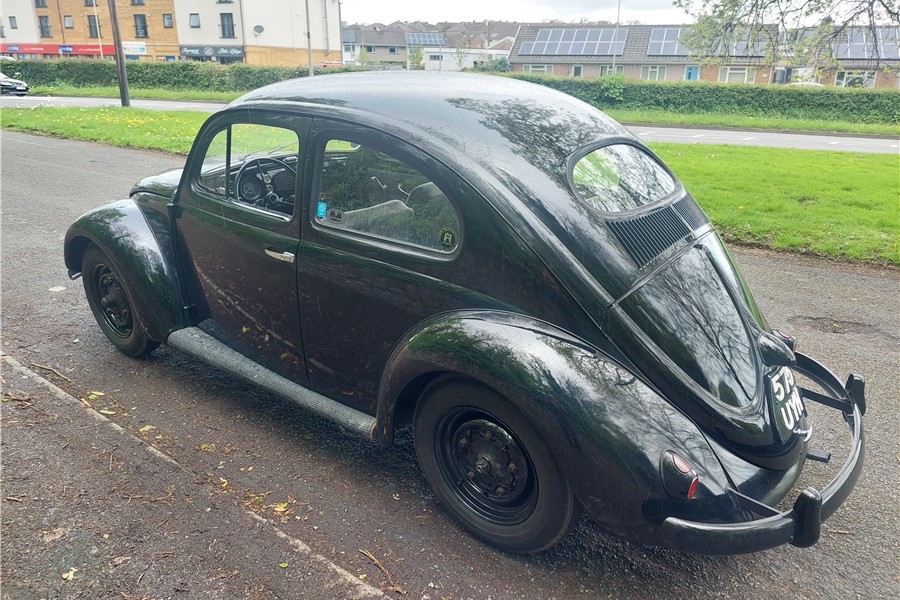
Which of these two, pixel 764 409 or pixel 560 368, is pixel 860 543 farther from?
pixel 560 368

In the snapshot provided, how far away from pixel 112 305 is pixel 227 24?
5904 cm

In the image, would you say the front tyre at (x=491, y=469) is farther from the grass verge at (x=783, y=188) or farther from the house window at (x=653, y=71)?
the house window at (x=653, y=71)

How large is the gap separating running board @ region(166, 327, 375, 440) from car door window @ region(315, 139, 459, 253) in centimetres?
87

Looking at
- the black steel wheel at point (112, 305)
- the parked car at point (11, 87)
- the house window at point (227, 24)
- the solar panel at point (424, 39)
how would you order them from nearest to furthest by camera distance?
the black steel wheel at point (112, 305), the parked car at point (11, 87), the house window at point (227, 24), the solar panel at point (424, 39)

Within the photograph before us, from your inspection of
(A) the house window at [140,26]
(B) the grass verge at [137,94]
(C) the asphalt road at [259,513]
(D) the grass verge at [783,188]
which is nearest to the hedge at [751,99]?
(D) the grass verge at [783,188]

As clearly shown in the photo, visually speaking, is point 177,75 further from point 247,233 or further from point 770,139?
point 247,233

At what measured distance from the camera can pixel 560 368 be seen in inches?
91.1

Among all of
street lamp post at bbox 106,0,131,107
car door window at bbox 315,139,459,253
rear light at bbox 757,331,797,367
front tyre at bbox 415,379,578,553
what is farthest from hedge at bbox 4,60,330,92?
rear light at bbox 757,331,797,367

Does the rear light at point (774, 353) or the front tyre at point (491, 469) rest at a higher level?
the rear light at point (774, 353)

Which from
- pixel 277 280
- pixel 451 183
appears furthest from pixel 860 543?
pixel 277 280

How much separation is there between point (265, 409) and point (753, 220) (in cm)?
609

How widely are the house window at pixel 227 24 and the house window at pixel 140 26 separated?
7438 mm

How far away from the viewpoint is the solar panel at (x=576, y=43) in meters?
43.6

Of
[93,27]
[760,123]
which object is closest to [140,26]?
[93,27]
